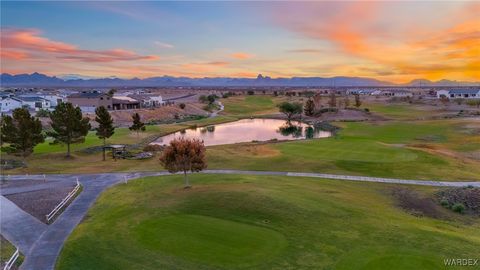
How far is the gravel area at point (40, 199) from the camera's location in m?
28.2

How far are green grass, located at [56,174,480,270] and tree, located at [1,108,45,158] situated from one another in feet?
69.0

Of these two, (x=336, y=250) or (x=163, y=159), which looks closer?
(x=336, y=250)

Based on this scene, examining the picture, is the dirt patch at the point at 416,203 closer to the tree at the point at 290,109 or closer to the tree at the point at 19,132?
the tree at the point at 19,132

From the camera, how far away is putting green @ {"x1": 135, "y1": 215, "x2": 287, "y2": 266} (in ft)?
63.1

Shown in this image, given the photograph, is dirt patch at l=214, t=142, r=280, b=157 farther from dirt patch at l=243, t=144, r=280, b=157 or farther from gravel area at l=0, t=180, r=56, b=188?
gravel area at l=0, t=180, r=56, b=188

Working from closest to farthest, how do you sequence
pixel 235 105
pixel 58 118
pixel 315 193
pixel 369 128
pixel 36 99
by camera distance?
1. pixel 315 193
2. pixel 58 118
3. pixel 369 128
4. pixel 36 99
5. pixel 235 105

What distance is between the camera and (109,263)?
19062 millimetres

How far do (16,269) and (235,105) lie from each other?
452 feet

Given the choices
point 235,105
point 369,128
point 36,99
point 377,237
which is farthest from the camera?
point 235,105

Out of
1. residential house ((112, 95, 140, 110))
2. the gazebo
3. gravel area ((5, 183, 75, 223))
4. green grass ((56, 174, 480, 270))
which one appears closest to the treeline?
the gazebo

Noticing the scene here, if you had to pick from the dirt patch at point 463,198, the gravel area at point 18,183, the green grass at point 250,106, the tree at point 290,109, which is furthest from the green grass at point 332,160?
the green grass at point 250,106

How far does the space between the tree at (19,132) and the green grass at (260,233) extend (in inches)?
828

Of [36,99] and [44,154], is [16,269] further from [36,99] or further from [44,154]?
[36,99]

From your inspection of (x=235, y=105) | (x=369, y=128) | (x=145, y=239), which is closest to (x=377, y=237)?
(x=145, y=239)
